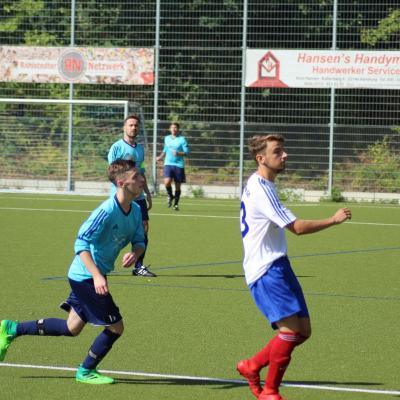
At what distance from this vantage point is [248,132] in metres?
30.2

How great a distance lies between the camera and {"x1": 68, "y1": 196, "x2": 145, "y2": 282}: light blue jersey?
7.16 metres

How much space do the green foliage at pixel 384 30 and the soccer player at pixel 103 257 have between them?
23628 millimetres

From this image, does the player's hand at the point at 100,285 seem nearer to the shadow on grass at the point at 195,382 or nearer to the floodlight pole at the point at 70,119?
the shadow on grass at the point at 195,382

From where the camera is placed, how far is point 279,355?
6594 millimetres

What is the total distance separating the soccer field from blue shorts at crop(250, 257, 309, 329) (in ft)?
2.49

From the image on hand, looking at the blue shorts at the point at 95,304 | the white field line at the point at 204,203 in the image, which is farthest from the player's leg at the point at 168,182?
the blue shorts at the point at 95,304

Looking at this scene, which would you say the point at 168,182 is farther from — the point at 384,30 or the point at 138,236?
the point at 138,236

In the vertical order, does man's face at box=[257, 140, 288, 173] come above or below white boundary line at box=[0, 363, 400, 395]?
above

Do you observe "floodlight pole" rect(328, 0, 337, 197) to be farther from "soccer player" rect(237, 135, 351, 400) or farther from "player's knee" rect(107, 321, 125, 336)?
"soccer player" rect(237, 135, 351, 400)

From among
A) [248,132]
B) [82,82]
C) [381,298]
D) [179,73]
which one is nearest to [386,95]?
[248,132]

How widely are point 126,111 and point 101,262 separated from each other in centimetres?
2154

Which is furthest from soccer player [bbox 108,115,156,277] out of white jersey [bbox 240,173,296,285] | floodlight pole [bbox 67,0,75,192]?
floodlight pole [bbox 67,0,75,192]

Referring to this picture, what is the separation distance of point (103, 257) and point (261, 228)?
1161mm

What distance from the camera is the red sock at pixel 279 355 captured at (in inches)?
259
